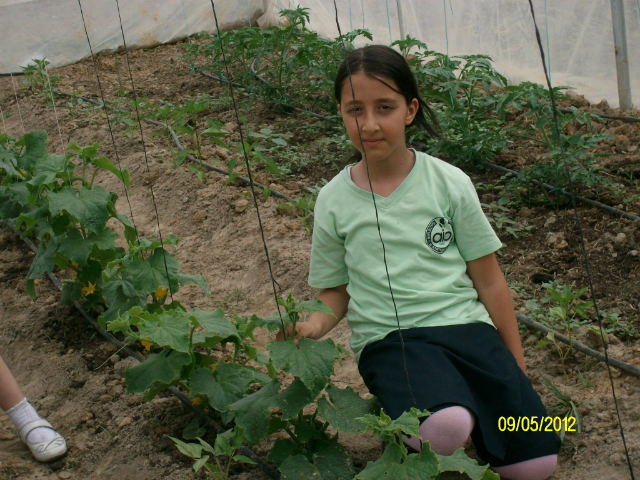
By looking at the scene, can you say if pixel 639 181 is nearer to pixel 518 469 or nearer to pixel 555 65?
pixel 555 65

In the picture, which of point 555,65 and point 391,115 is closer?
point 391,115

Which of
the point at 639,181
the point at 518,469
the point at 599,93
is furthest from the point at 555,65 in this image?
the point at 518,469

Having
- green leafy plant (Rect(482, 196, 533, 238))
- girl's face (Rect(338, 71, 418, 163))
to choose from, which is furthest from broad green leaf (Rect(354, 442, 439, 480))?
green leafy plant (Rect(482, 196, 533, 238))

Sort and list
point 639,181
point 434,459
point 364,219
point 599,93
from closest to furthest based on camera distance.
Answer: point 434,459, point 364,219, point 639,181, point 599,93


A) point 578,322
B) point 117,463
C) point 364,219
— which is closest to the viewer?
point 364,219

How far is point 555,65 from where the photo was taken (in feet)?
13.7

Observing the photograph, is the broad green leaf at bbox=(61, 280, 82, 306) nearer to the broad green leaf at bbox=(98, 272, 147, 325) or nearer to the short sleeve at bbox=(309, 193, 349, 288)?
the broad green leaf at bbox=(98, 272, 147, 325)

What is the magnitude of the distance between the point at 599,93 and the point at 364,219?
292 cm

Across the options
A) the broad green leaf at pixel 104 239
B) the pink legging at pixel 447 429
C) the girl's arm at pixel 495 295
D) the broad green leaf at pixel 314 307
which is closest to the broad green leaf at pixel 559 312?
the girl's arm at pixel 495 295

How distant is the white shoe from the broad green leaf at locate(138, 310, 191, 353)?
1.71 ft

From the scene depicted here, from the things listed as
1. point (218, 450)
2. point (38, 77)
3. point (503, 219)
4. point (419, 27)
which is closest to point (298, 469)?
point (218, 450)

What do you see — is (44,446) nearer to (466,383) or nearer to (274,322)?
(274,322)

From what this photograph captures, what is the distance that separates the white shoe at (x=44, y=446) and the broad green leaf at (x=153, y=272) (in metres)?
0.47

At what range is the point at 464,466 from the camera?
1274 millimetres
